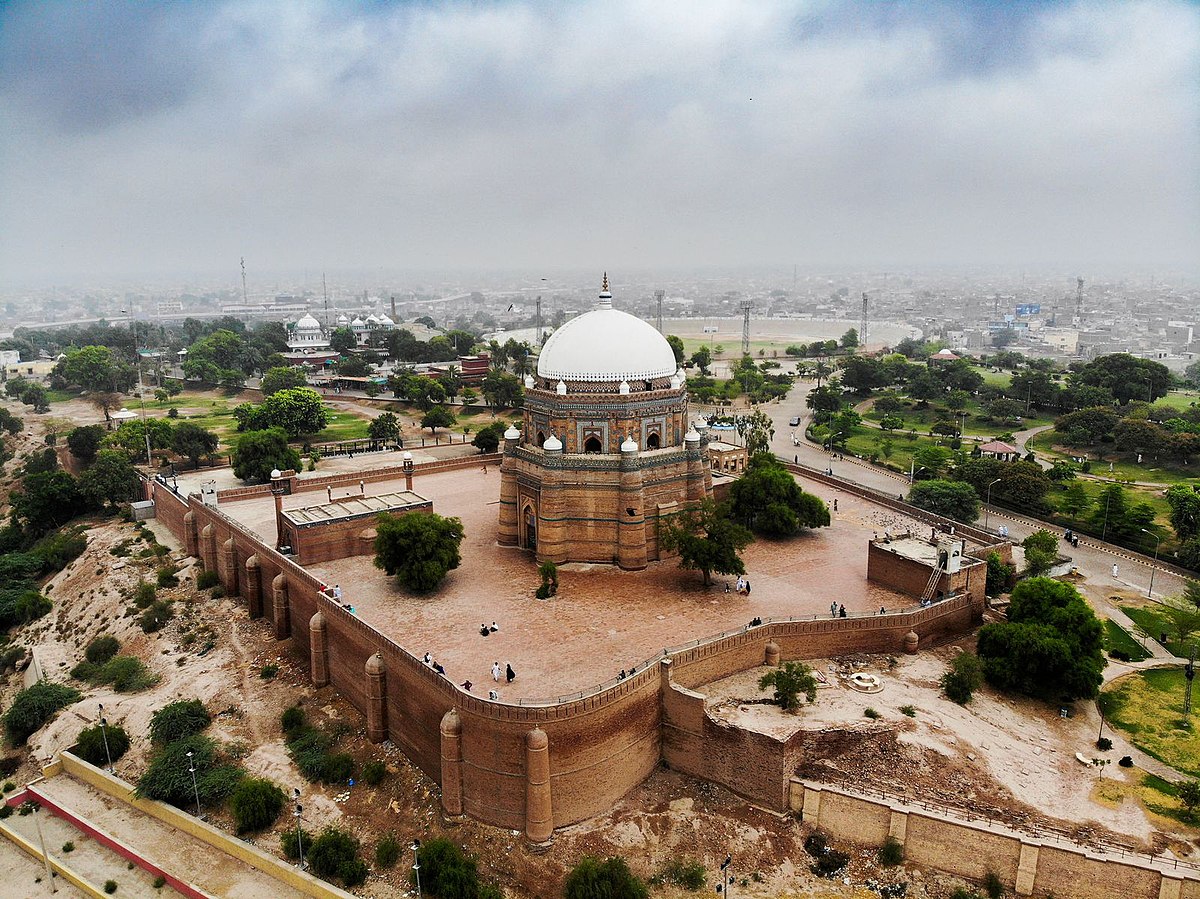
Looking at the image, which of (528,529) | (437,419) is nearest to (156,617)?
(528,529)

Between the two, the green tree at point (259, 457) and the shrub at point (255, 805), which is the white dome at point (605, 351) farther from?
the green tree at point (259, 457)

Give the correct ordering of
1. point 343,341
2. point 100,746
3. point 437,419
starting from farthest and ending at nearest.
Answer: point 343,341, point 437,419, point 100,746

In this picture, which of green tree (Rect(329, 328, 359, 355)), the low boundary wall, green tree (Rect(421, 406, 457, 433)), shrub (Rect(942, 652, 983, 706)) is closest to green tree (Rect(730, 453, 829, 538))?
shrub (Rect(942, 652, 983, 706))

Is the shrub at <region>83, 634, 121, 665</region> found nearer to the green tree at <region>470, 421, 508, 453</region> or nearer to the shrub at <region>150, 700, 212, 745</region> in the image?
the shrub at <region>150, 700, 212, 745</region>

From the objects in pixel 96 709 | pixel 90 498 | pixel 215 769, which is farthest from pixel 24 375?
pixel 215 769

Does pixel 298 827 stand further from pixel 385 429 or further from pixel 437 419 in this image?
pixel 437 419

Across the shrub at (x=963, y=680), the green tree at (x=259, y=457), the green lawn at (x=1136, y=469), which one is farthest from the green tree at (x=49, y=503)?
the green lawn at (x=1136, y=469)
